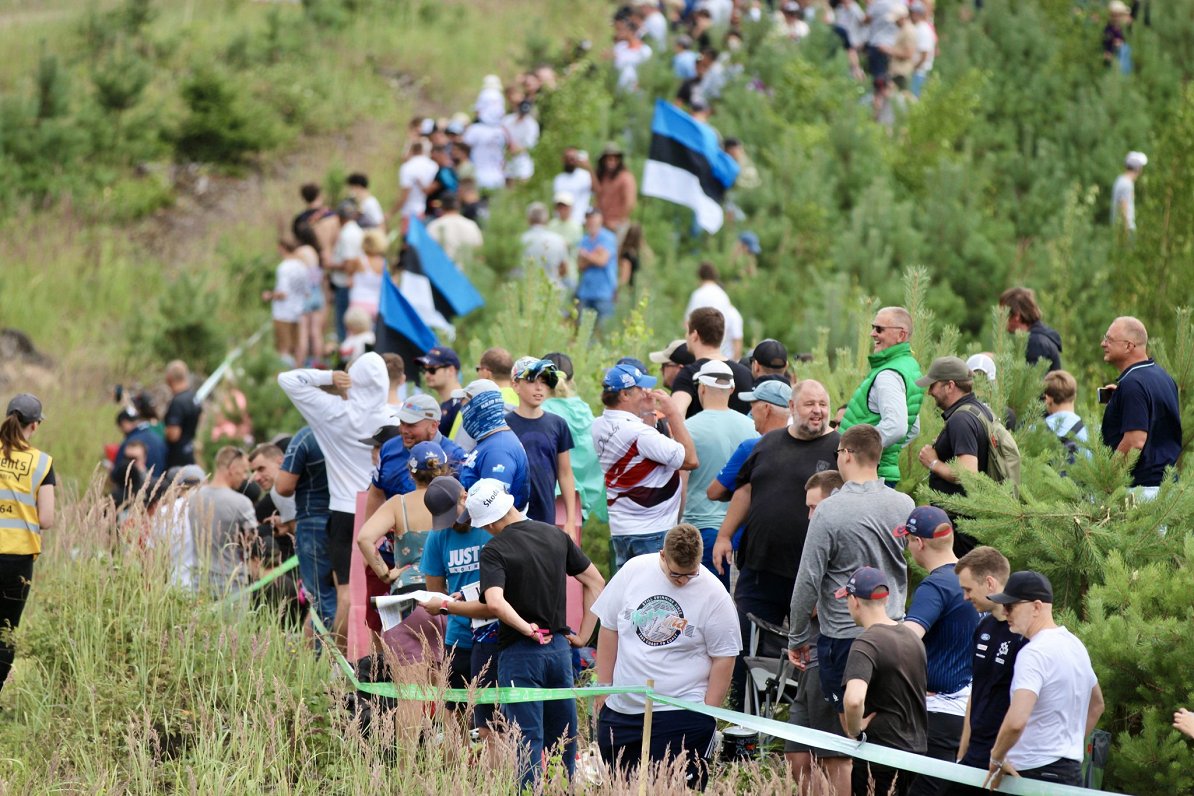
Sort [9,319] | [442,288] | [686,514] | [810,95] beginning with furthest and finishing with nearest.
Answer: [810,95] < [9,319] < [442,288] < [686,514]

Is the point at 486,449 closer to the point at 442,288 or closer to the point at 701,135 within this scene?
the point at 442,288

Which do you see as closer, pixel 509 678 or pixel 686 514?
pixel 509 678

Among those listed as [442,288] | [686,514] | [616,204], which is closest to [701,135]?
[616,204]

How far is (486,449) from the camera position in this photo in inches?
331

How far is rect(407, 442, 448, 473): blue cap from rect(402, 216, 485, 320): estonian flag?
6.58m

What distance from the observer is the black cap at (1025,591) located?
246 inches

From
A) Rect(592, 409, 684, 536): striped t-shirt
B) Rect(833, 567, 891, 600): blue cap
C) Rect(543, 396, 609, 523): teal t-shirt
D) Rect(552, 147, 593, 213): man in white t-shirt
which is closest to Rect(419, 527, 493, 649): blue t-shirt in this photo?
Rect(592, 409, 684, 536): striped t-shirt

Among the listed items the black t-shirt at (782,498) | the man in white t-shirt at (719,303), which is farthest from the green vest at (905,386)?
the man in white t-shirt at (719,303)

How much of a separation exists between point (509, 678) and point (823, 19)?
72.3 feet

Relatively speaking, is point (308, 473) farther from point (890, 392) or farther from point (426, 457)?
point (890, 392)

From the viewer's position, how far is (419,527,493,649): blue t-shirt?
25.5 ft

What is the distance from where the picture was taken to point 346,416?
9.84 m

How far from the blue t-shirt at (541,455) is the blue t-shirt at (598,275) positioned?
23.9ft

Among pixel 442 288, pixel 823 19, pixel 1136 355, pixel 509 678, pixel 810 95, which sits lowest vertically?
pixel 509 678
